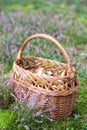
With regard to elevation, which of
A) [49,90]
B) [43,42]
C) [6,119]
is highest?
[43,42]

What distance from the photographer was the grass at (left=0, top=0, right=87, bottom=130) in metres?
4.08

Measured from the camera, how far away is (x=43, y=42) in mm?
6785

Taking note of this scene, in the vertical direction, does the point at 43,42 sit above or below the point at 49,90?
above

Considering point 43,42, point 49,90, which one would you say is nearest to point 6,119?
point 49,90

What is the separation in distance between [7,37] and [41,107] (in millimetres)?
2750

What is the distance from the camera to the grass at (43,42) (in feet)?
13.4

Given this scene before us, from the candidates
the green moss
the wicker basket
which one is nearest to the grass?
the green moss

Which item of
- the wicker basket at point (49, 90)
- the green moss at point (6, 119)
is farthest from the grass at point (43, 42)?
the wicker basket at point (49, 90)

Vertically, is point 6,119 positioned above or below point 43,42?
below

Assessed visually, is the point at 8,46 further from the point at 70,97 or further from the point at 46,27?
the point at 70,97

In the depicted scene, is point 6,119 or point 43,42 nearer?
point 6,119

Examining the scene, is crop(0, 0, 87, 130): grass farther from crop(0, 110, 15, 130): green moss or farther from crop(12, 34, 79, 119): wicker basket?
crop(12, 34, 79, 119): wicker basket

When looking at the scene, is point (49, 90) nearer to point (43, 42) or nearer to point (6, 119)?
point (6, 119)

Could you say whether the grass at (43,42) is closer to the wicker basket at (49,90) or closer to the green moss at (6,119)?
the green moss at (6,119)
